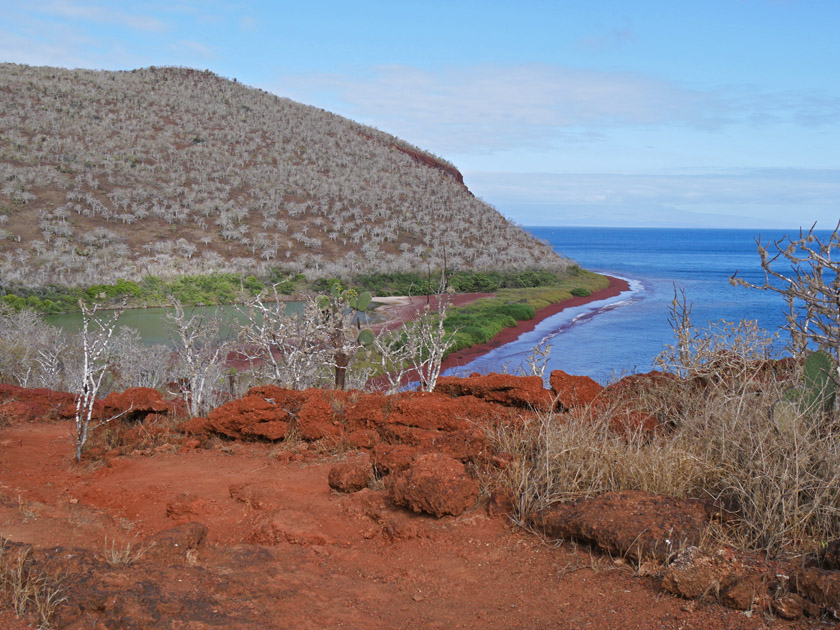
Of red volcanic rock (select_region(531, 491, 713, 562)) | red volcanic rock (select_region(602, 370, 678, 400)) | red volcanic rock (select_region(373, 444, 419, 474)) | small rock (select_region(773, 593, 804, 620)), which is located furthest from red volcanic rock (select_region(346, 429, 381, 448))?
small rock (select_region(773, 593, 804, 620))

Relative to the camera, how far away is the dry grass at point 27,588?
3193 millimetres

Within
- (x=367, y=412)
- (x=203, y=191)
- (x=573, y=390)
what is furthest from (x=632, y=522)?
(x=203, y=191)

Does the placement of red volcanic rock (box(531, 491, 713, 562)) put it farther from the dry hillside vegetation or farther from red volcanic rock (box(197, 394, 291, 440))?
the dry hillside vegetation

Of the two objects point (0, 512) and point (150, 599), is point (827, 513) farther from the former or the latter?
point (0, 512)

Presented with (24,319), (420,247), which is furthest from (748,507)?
(420,247)

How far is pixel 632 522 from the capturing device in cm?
401

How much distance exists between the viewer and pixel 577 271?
163ft

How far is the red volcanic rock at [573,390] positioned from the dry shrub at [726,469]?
2.56 feet

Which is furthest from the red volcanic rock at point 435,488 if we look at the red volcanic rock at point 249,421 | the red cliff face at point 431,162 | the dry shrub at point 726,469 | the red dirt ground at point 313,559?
the red cliff face at point 431,162

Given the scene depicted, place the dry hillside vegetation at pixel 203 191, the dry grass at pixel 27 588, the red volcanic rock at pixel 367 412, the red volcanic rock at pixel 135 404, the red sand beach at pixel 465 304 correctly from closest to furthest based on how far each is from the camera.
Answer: the dry grass at pixel 27 588, the red volcanic rock at pixel 367 412, the red volcanic rock at pixel 135 404, the red sand beach at pixel 465 304, the dry hillside vegetation at pixel 203 191

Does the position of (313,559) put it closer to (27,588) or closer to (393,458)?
(393,458)

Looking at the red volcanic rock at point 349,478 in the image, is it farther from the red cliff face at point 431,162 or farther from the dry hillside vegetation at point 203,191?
the red cliff face at point 431,162

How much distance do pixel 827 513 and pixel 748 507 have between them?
0.42 meters

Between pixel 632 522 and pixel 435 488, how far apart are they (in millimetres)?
1318
